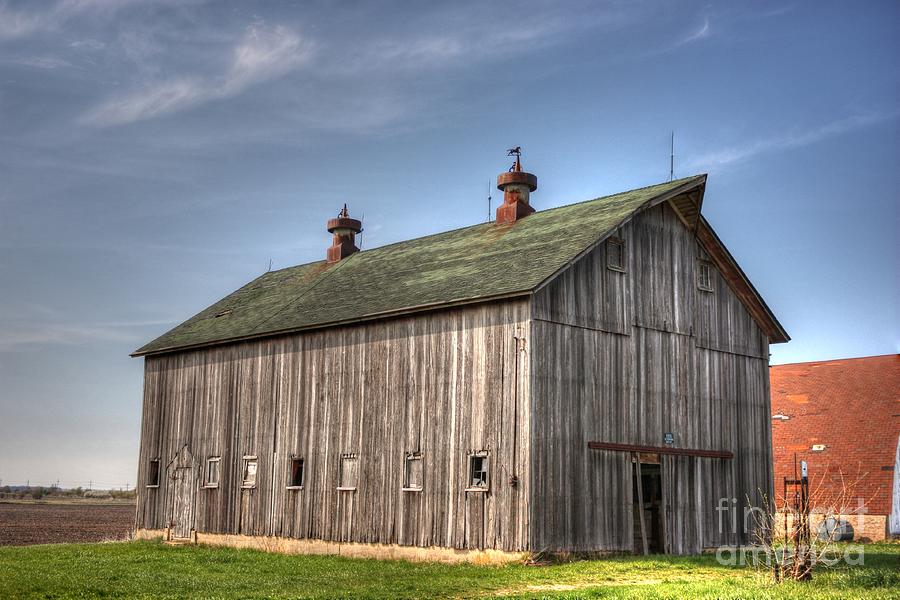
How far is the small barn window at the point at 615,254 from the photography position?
81.0 ft

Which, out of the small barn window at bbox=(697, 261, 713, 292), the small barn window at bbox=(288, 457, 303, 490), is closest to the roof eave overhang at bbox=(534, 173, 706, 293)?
the small barn window at bbox=(697, 261, 713, 292)

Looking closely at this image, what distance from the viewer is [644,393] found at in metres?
25.0

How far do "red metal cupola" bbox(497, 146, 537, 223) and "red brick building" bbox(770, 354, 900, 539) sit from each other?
1301 centimetres

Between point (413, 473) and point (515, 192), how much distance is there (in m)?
9.61

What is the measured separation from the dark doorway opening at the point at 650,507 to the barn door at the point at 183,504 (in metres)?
14.0

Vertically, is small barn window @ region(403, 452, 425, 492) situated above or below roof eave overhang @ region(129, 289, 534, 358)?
below

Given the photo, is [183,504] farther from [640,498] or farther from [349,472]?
[640,498]

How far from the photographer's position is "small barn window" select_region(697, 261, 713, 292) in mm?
27297

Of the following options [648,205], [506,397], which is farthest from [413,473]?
[648,205]

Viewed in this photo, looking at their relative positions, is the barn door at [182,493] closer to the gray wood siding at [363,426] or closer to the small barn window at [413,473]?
the gray wood siding at [363,426]

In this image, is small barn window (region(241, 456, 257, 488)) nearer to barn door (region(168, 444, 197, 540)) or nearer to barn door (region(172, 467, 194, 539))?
barn door (region(168, 444, 197, 540))

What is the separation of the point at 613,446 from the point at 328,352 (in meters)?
8.24

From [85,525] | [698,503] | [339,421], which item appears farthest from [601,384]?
[85,525]

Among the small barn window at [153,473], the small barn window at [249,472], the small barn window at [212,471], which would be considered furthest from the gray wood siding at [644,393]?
the small barn window at [153,473]
